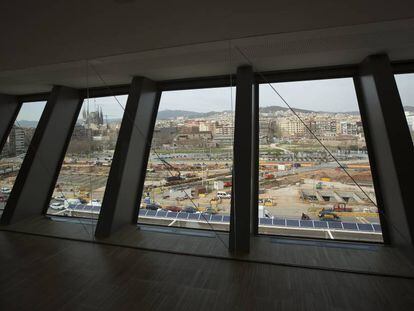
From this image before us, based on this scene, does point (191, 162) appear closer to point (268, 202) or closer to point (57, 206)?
point (268, 202)

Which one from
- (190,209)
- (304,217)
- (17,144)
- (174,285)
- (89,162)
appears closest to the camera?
(174,285)

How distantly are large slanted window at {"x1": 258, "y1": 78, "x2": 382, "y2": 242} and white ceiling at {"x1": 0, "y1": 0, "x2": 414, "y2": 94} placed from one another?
77cm

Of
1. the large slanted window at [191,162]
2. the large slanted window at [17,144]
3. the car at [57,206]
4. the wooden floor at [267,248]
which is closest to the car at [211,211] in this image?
the large slanted window at [191,162]

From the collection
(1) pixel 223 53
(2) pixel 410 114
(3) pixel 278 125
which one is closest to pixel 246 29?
(1) pixel 223 53

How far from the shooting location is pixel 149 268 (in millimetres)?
2775

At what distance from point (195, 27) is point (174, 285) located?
2313 mm

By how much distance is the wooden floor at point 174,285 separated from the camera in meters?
2.12

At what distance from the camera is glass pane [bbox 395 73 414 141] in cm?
317

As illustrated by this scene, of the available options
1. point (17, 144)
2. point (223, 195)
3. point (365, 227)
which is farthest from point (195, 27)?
point (17, 144)

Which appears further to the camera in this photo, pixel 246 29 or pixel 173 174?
pixel 173 174

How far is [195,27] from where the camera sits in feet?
6.01

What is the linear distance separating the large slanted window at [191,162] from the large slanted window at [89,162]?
807mm

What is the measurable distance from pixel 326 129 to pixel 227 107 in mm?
1547

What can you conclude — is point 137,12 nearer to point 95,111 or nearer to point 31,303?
point 31,303
